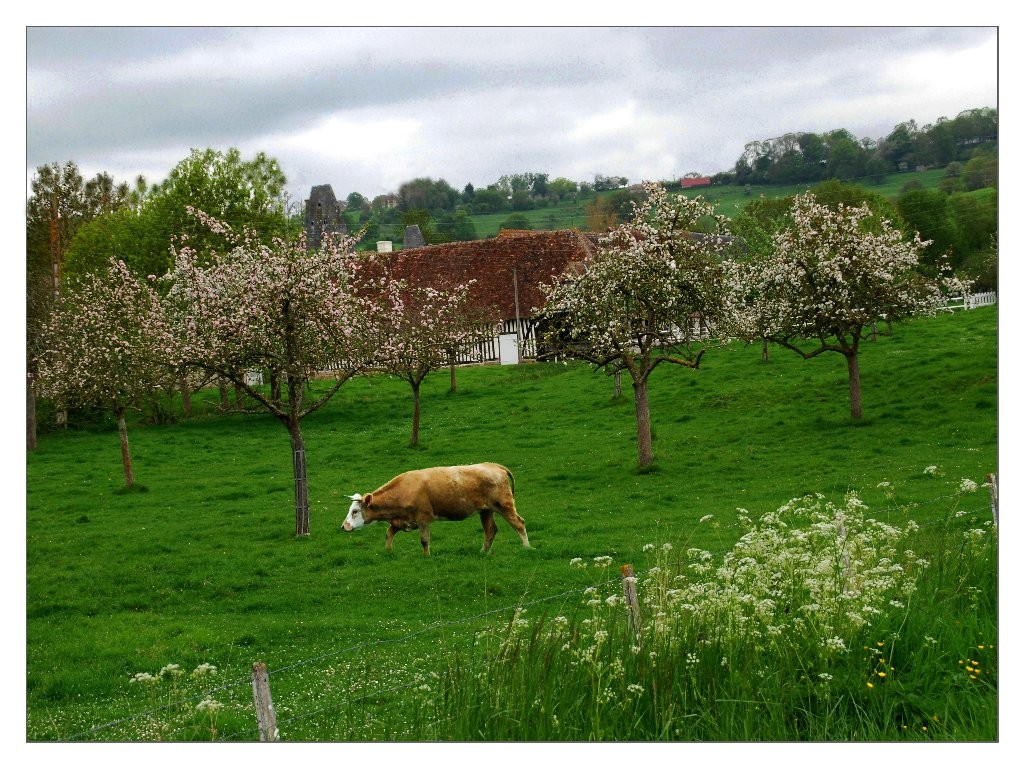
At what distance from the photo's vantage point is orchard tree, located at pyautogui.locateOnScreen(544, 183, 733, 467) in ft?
81.7

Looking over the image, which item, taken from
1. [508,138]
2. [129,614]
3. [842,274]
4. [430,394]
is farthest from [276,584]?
[430,394]

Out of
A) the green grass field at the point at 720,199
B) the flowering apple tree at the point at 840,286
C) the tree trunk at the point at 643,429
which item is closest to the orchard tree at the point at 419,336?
the green grass field at the point at 720,199

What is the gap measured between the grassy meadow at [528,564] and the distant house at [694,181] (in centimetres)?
694

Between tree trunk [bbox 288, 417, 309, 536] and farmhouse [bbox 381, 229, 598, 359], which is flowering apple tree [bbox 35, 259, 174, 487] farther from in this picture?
farmhouse [bbox 381, 229, 598, 359]

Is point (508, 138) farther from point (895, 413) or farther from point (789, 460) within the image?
point (895, 413)

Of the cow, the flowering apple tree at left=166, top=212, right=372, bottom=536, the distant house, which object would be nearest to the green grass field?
the distant house

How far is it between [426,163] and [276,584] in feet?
38.6

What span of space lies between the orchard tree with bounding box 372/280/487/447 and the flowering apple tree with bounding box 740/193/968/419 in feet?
31.1

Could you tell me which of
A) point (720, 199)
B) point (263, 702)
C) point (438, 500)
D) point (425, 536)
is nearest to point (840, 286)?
point (720, 199)

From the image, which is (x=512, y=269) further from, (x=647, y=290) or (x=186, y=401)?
(x=647, y=290)

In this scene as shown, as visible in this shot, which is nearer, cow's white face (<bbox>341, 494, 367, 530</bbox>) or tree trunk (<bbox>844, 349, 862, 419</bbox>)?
cow's white face (<bbox>341, 494, 367, 530</bbox>)

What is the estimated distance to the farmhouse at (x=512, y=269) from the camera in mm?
45938

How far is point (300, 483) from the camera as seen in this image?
65.8 feet

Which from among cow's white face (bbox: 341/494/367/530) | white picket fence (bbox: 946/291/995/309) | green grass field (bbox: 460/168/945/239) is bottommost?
cow's white face (bbox: 341/494/367/530)
